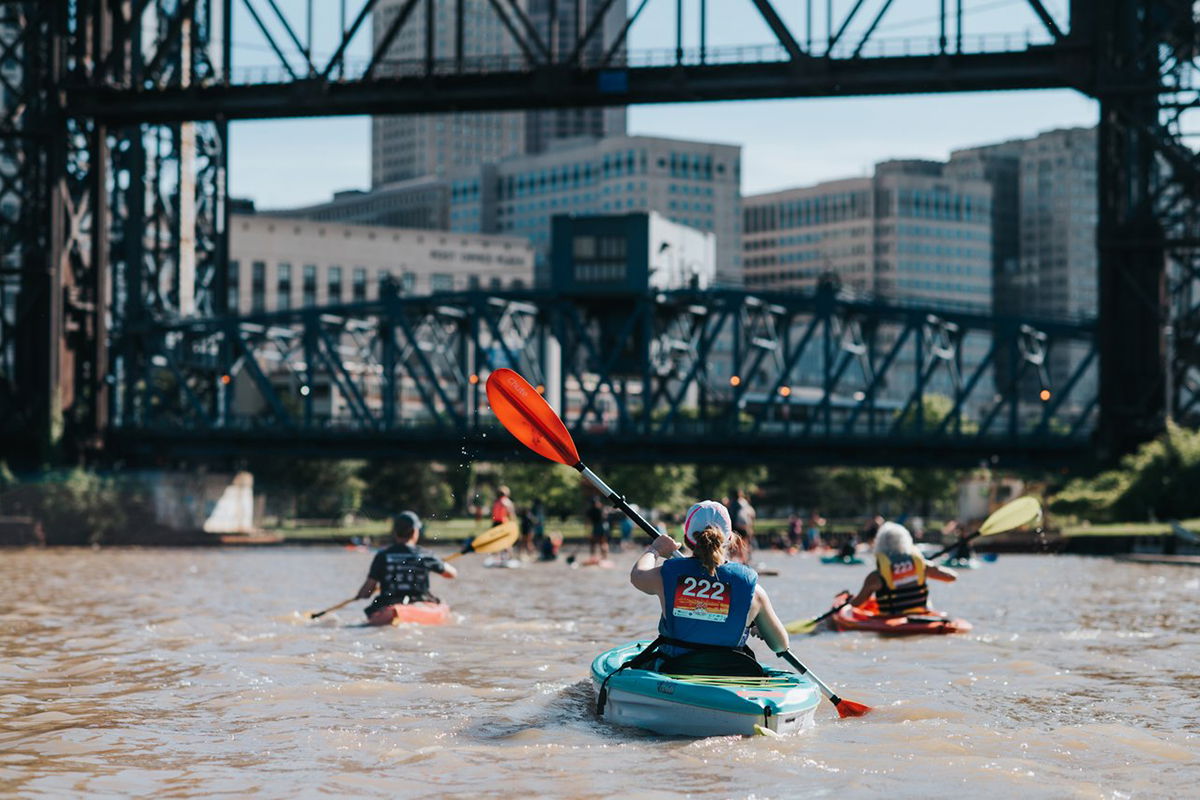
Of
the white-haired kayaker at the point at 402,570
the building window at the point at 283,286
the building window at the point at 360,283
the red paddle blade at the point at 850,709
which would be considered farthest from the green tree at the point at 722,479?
the red paddle blade at the point at 850,709

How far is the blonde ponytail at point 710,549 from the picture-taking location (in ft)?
44.0

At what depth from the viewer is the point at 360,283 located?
159500 mm

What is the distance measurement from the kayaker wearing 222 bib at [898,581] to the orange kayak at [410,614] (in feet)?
16.5

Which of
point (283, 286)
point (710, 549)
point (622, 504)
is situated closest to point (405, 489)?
point (283, 286)

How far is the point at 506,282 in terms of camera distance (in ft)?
616

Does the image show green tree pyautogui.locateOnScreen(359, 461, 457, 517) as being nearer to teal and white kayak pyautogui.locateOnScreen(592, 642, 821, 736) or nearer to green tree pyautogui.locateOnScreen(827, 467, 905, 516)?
green tree pyautogui.locateOnScreen(827, 467, 905, 516)

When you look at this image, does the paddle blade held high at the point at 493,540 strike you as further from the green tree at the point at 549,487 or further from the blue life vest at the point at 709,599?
the green tree at the point at 549,487

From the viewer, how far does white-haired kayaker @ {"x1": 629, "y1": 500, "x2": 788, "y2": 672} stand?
13508 millimetres

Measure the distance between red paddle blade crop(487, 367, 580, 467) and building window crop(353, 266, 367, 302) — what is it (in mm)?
144110

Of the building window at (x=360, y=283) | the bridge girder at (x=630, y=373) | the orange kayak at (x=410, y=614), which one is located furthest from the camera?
the building window at (x=360, y=283)

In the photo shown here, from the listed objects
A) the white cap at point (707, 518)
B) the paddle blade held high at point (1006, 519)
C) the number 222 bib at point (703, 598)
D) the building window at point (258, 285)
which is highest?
the building window at point (258, 285)

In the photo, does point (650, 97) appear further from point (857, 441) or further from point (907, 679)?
point (907, 679)

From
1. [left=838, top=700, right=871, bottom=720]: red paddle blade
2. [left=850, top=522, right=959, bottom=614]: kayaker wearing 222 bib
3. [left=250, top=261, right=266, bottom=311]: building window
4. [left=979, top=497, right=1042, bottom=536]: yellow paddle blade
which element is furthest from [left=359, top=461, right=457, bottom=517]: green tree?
[left=838, top=700, right=871, bottom=720]: red paddle blade

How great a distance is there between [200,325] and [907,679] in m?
63.3
